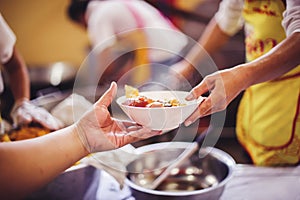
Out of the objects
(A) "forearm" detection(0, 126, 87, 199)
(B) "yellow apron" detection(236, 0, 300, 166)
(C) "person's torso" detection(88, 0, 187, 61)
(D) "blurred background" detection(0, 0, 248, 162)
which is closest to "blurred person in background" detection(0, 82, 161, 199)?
(A) "forearm" detection(0, 126, 87, 199)

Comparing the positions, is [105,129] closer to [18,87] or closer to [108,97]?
[108,97]

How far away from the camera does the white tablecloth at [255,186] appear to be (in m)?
0.96

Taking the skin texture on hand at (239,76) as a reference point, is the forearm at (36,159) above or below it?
below

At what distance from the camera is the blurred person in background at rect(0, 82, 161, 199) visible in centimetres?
77

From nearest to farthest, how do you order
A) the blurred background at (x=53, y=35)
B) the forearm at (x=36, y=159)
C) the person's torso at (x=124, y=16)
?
the forearm at (x=36, y=159) < the person's torso at (x=124, y=16) < the blurred background at (x=53, y=35)

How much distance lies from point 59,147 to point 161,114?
0.24m

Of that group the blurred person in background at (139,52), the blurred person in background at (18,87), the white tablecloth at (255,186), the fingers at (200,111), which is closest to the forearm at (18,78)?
the blurred person in background at (18,87)

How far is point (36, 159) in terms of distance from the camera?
0.79 m

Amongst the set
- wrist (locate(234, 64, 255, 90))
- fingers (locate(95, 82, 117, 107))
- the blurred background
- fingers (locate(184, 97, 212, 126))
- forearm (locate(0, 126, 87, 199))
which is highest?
wrist (locate(234, 64, 255, 90))

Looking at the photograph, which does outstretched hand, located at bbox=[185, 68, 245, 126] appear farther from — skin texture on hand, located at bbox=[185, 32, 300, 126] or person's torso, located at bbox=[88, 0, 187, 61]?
person's torso, located at bbox=[88, 0, 187, 61]

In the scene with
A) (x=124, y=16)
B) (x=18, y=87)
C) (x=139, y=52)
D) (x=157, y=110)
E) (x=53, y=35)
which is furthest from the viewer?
(x=53, y=35)

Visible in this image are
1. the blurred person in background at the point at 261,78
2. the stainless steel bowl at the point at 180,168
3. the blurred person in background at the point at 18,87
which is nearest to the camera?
the blurred person in background at the point at 261,78

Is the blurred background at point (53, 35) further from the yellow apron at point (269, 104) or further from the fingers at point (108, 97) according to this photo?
the fingers at point (108, 97)

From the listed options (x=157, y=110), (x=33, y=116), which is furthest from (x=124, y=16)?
(x=157, y=110)
